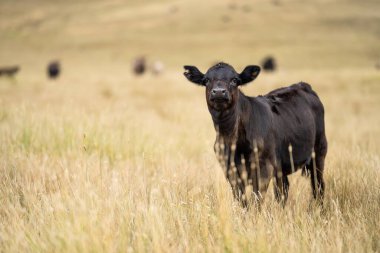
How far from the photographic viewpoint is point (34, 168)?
524 centimetres

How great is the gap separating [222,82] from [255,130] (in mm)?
654

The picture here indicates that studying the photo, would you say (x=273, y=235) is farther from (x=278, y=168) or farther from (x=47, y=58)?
(x=47, y=58)

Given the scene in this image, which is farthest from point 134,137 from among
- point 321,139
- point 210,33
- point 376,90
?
point 210,33

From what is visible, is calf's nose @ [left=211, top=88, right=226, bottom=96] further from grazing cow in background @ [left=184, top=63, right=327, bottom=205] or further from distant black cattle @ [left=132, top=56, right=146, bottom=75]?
distant black cattle @ [left=132, top=56, right=146, bottom=75]

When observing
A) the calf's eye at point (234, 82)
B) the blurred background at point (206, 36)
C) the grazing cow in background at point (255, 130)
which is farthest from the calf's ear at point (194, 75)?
the blurred background at point (206, 36)

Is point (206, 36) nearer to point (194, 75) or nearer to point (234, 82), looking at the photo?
point (194, 75)

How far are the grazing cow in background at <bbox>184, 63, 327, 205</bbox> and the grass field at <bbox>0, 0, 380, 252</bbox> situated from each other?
10.7 inches

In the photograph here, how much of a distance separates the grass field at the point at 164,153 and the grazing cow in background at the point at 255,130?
0.27 metres

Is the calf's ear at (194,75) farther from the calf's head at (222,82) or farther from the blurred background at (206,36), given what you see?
the blurred background at (206,36)

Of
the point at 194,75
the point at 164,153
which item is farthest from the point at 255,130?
the point at 164,153

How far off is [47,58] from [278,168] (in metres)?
48.0

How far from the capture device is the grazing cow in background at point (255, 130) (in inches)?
170

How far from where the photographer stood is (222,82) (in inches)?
171

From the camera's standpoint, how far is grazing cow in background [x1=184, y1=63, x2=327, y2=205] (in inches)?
170
